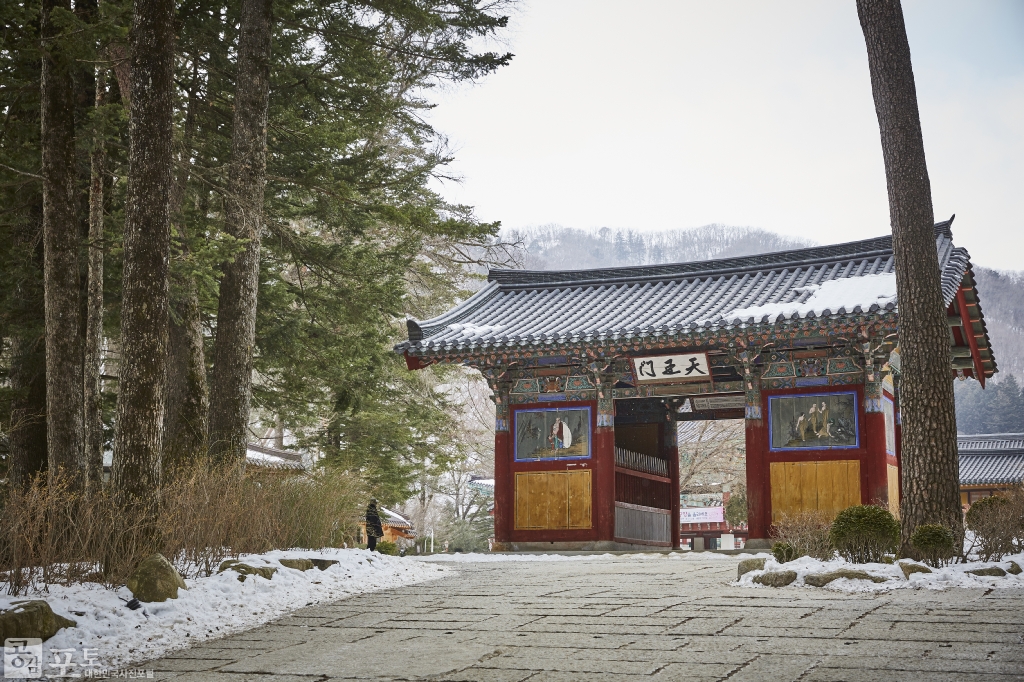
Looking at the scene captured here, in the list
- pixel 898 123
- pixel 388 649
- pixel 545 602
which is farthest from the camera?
pixel 898 123

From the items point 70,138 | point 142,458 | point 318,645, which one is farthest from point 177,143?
point 318,645

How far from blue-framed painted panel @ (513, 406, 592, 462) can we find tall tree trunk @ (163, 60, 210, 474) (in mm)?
6072

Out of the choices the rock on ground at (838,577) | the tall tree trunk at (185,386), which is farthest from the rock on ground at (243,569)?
the rock on ground at (838,577)

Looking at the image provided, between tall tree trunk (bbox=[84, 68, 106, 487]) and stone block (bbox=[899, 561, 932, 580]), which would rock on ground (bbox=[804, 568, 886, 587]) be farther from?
tall tree trunk (bbox=[84, 68, 106, 487])

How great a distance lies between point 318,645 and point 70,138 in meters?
7.56

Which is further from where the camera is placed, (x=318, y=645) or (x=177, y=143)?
(x=177, y=143)

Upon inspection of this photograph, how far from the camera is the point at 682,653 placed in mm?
5523

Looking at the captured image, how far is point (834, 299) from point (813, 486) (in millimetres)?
3039

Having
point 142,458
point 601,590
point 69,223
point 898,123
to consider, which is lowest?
point 601,590

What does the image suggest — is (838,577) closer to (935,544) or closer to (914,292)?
(935,544)

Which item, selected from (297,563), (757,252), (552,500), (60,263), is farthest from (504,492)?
(757,252)

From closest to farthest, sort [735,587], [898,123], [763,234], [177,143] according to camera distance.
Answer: [735,587] → [898,123] → [177,143] → [763,234]

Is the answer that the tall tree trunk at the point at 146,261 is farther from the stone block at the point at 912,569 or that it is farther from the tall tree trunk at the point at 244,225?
the stone block at the point at 912,569

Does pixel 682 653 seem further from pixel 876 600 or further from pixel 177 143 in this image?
pixel 177 143
